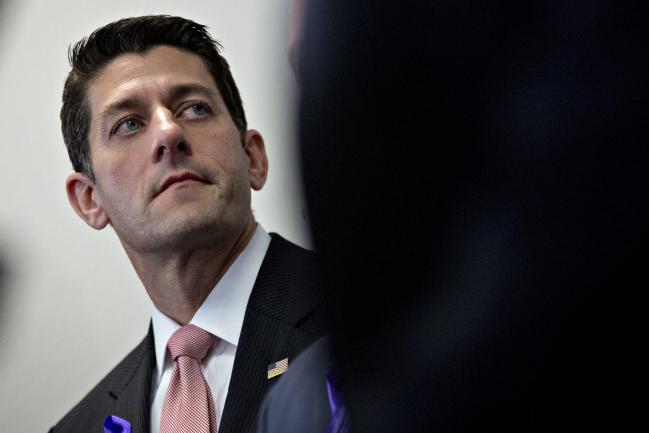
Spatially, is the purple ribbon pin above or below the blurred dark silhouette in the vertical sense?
above

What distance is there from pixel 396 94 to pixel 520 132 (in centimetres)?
4

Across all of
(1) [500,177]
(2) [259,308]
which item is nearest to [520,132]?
(1) [500,177]

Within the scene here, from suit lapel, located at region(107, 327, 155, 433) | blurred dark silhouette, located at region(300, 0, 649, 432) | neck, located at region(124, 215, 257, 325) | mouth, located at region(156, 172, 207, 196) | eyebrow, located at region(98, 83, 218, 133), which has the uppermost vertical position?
eyebrow, located at region(98, 83, 218, 133)

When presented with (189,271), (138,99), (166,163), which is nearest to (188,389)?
(189,271)

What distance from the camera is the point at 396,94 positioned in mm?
291

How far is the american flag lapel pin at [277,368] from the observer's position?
94 centimetres

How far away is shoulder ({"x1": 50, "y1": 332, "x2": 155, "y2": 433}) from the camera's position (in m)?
1.15

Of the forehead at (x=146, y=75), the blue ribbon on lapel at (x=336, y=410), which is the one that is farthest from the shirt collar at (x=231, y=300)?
the blue ribbon on lapel at (x=336, y=410)

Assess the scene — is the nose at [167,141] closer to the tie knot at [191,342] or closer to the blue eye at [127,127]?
the blue eye at [127,127]

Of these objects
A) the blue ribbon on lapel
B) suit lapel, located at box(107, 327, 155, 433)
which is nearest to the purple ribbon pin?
suit lapel, located at box(107, 327, 155, 433)

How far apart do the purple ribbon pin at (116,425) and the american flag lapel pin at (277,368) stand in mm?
234

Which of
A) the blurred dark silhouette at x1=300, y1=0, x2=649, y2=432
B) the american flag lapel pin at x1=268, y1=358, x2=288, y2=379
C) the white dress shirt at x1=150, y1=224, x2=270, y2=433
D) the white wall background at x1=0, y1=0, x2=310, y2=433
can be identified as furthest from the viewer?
the white wall background at x1=0, y1=0, x2=310, y2=433

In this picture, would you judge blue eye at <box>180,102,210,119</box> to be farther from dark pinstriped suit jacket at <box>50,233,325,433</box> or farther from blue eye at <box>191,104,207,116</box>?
dark pinstriped suit jacket at <box>50,233,325,433</box>

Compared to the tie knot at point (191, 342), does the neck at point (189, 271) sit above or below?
above
